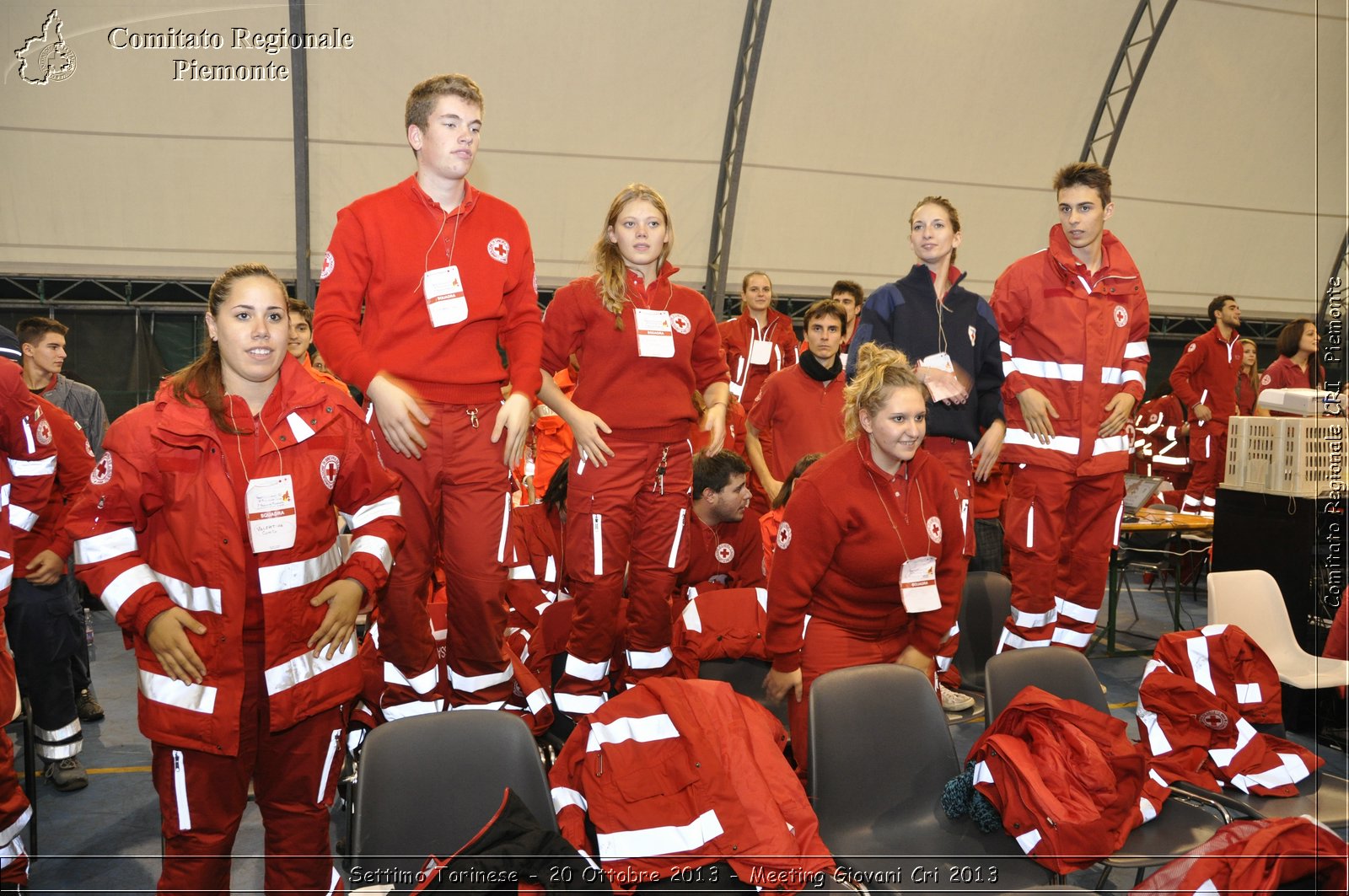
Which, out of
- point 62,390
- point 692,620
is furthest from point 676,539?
point 62,390

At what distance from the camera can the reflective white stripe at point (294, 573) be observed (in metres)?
2.29

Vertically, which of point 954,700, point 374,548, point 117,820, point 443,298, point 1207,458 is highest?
point 443,298

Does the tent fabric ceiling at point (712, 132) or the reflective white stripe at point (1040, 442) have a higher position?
the tent fabric ceiling at point (712, 132)

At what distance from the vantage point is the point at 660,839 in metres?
2.24

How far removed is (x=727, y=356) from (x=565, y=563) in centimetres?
418

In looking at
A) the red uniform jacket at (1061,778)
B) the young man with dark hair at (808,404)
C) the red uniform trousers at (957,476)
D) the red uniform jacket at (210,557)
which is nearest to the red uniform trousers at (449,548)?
the red uniform jacket at (210,557)

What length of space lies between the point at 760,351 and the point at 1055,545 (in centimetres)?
392

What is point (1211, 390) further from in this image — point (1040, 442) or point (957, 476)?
point (957, 476)

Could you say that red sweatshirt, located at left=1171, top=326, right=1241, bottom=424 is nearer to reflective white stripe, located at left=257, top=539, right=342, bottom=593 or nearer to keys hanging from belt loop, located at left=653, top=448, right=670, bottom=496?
keys hanging from belt loop, located at left=653, top=448, right=670, bottom=496

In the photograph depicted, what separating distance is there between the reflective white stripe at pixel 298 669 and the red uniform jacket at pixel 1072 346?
2.83m

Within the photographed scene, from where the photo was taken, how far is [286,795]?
237cm

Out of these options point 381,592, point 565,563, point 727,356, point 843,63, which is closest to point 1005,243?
point 843,63

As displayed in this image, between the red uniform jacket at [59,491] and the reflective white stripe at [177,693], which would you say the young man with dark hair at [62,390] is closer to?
the red uniform jacket at [59,491]

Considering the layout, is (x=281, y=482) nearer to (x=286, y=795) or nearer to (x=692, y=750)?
(x=286, y=795)
